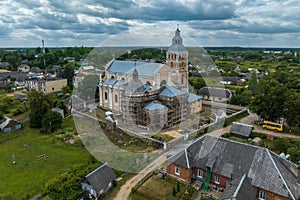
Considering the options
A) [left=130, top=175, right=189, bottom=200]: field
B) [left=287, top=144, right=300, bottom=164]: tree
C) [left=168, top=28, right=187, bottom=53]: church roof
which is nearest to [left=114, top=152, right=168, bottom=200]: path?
[left=130, top=175, right=189, bottom=200]: field

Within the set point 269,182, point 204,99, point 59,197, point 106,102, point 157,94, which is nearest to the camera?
point 269,182

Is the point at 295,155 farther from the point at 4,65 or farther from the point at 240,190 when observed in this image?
the point at 4,65

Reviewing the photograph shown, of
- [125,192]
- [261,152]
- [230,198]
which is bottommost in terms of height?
[125,192]

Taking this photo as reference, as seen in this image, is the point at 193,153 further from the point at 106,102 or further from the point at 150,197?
the point at 106,102

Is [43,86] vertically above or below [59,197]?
above

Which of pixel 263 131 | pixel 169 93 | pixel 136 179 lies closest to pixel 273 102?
pixel 263 131

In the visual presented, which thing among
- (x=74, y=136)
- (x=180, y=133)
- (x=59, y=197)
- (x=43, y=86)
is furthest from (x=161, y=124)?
(x=43, y=86)

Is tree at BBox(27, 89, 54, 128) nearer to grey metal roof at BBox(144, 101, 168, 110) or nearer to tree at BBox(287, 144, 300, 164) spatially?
grey metal roof at BBox(144, 101, 168, 110)

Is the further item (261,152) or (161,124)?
(161,124)
